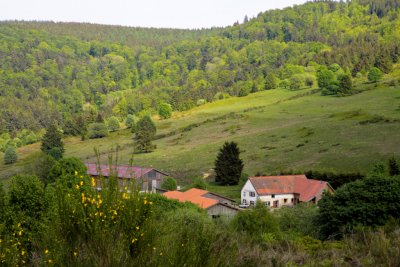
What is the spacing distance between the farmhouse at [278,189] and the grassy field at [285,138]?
603cm

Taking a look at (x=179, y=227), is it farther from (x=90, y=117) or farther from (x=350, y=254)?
(x=90, y=117)

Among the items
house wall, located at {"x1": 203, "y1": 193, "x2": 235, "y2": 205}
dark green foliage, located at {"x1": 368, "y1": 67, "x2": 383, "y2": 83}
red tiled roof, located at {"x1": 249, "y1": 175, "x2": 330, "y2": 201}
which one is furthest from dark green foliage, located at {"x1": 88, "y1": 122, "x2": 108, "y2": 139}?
house wall, located at {"x1": 203, "y1": 193, "x2": 235, "y2": 205}

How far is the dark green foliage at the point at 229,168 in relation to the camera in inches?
2304

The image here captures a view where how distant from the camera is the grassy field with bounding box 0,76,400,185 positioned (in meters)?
62.3

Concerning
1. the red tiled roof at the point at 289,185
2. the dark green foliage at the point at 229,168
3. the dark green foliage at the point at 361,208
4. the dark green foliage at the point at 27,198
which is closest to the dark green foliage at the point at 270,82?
the dark green foliage at the point at 229,168

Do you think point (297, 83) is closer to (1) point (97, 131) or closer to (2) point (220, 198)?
(1) point (97, 131)

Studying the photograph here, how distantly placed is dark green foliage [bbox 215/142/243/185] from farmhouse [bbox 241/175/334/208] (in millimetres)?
6659

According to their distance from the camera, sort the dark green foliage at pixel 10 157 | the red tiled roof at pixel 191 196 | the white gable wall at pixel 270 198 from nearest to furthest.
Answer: the red tiled roof at pixel 191 196, the white gable wall at pixel 270 198, the dark green foliage at pixel 10 157

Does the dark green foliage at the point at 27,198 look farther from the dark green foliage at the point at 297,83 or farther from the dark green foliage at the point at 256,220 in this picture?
the dark green foliage at the point at 297,83

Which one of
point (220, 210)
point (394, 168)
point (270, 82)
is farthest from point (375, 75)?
point (220, 210)

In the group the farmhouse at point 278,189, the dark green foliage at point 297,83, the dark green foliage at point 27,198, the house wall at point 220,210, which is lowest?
the farmhouse at point 278,189

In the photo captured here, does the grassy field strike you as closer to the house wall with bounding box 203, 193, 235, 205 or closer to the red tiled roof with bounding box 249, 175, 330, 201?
the red tiled roof with bounding box 249, 175, 330, 201

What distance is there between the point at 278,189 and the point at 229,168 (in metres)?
9.25

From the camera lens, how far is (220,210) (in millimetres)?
40562
